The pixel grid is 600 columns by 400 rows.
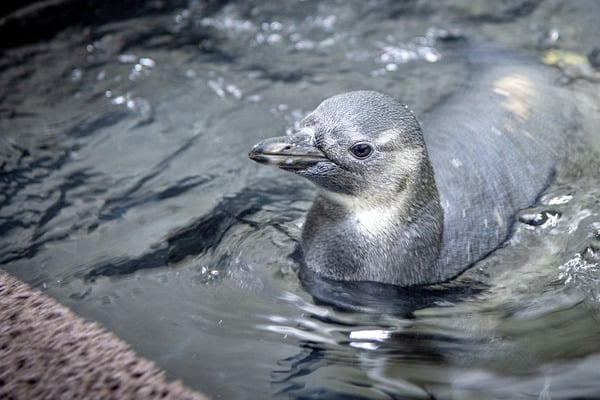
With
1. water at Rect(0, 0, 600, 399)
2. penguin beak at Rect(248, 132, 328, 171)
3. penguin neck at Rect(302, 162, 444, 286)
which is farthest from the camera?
penguin neck at Rect(302, 162, 444, 286)

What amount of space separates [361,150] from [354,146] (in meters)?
0.04

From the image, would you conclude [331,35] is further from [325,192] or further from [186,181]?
[325,192]

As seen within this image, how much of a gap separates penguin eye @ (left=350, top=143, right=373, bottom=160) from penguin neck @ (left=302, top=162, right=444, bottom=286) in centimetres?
23

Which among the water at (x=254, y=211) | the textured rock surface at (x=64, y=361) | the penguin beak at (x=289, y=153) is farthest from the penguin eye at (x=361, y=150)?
the textured rock surface at (x=64, y=361)

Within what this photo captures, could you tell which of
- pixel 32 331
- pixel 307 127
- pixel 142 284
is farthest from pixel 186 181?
pixel 32 331

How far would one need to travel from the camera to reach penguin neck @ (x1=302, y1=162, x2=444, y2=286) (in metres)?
3.56

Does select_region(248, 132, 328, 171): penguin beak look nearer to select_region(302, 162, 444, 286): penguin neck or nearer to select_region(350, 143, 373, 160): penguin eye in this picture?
select_region(350, 143, 373, 160): penguin eye

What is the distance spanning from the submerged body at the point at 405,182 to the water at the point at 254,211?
0.39 ft

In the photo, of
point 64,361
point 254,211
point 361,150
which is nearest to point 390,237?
point 361,150

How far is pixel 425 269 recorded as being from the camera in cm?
359

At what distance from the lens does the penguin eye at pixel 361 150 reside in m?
3.41

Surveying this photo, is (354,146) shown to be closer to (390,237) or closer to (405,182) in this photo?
(405,182)

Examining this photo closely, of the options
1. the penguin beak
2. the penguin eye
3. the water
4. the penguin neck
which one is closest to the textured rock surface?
the water

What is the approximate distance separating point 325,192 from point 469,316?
87 centimetres
